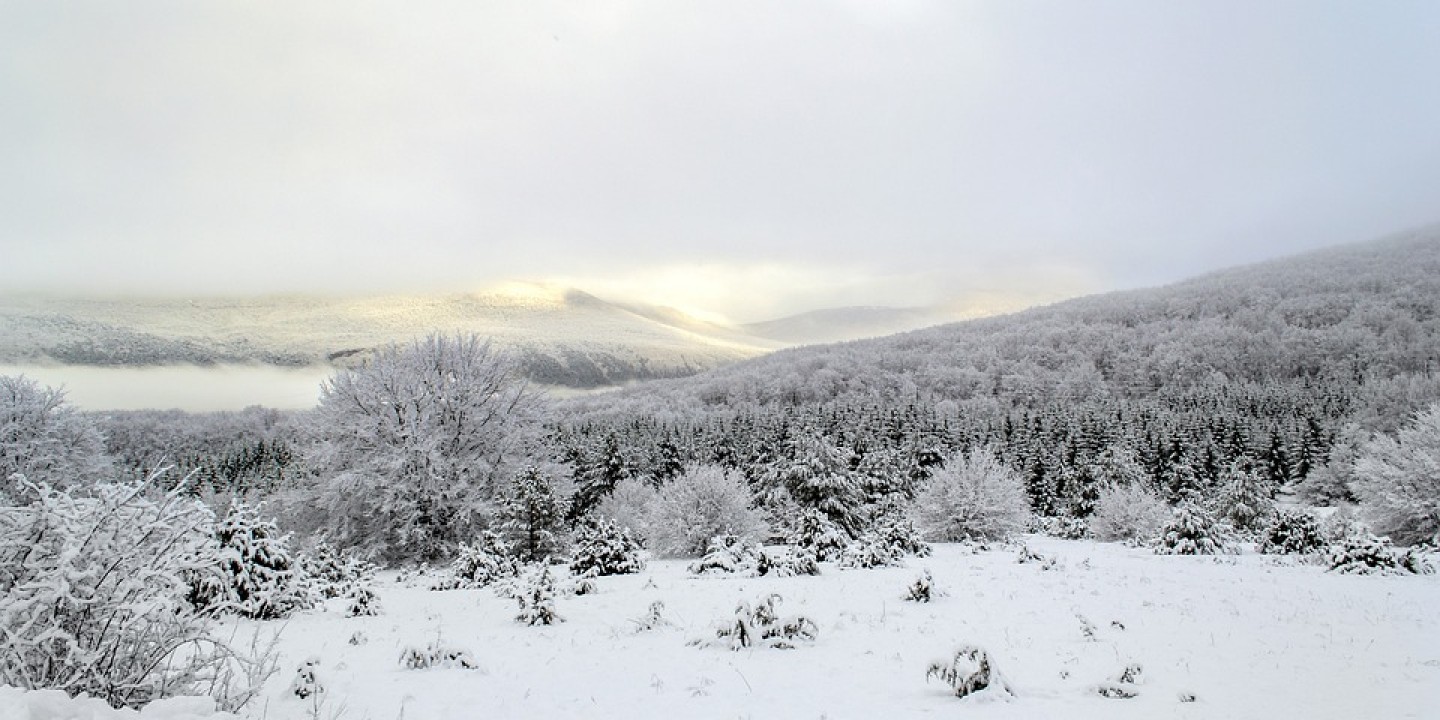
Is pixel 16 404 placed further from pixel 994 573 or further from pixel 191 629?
pixel 994 573

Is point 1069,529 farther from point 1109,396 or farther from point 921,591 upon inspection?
point 1109,396

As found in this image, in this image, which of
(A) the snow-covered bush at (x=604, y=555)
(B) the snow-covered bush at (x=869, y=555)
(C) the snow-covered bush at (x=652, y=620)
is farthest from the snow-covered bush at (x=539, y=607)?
(B) the snow-covered bush at (x=869, y=555)

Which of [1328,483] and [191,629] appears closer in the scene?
[191,629]

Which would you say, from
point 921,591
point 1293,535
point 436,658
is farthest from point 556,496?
point 1293,535

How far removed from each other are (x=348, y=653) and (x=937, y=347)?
18410cm

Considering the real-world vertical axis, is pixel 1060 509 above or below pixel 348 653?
below

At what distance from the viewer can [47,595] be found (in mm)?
4742

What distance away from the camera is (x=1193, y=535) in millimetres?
22156

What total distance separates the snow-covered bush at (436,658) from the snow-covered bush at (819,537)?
1217 cm

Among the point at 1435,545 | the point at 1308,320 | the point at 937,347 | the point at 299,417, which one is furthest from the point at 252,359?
the point at 1308,320

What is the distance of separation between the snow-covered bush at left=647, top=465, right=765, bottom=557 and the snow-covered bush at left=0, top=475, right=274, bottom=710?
18.1 meters

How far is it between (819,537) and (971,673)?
41.2 feet

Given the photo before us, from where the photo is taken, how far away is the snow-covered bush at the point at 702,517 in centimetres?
2331

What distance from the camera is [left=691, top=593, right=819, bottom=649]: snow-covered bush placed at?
9.98m
